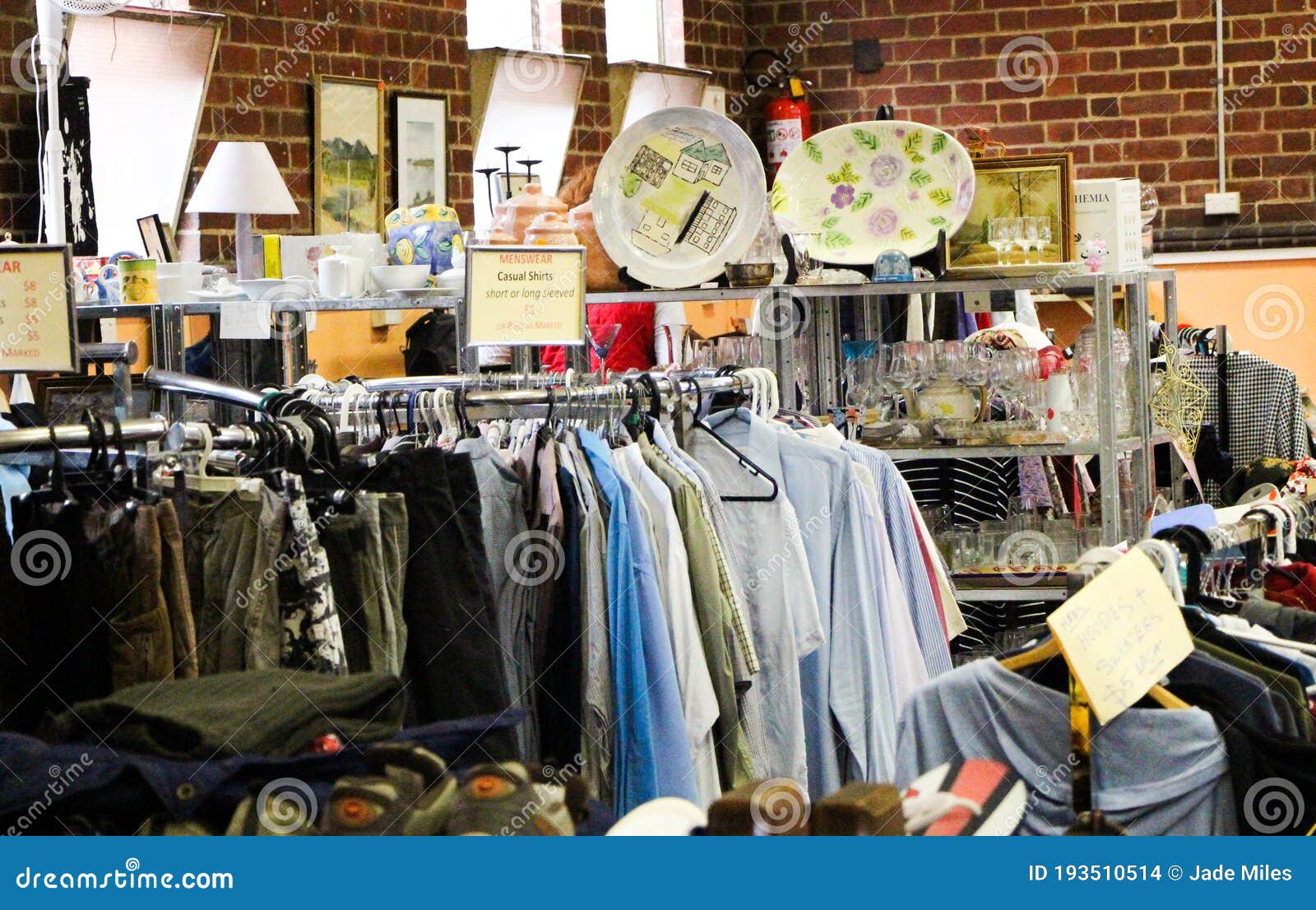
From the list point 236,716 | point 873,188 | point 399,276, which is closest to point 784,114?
point 873,188

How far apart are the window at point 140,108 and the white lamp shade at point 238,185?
2.01 ft

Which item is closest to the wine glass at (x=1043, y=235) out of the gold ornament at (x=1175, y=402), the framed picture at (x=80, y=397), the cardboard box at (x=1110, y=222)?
the cardboard box at (x=1110, y=222)

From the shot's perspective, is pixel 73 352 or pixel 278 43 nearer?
pixel 73 352

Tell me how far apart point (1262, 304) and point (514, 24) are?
144 inches

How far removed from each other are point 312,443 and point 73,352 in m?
0.46

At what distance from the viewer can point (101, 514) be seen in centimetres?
167

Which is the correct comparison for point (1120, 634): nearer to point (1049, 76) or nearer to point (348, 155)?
point (348, 155)

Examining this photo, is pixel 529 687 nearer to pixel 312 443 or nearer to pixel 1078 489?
pixel 312 443

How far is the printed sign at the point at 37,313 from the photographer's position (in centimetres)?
216

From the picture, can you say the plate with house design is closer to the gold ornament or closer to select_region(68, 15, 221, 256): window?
the gold ornament

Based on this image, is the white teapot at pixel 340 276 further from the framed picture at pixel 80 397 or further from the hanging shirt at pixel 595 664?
the hanging shirt at pixel 595 664

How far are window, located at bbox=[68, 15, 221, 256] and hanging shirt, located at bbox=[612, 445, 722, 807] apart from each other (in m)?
3.62

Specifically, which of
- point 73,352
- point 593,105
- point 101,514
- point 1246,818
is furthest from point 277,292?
point 593,105

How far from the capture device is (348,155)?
610 centimetres
